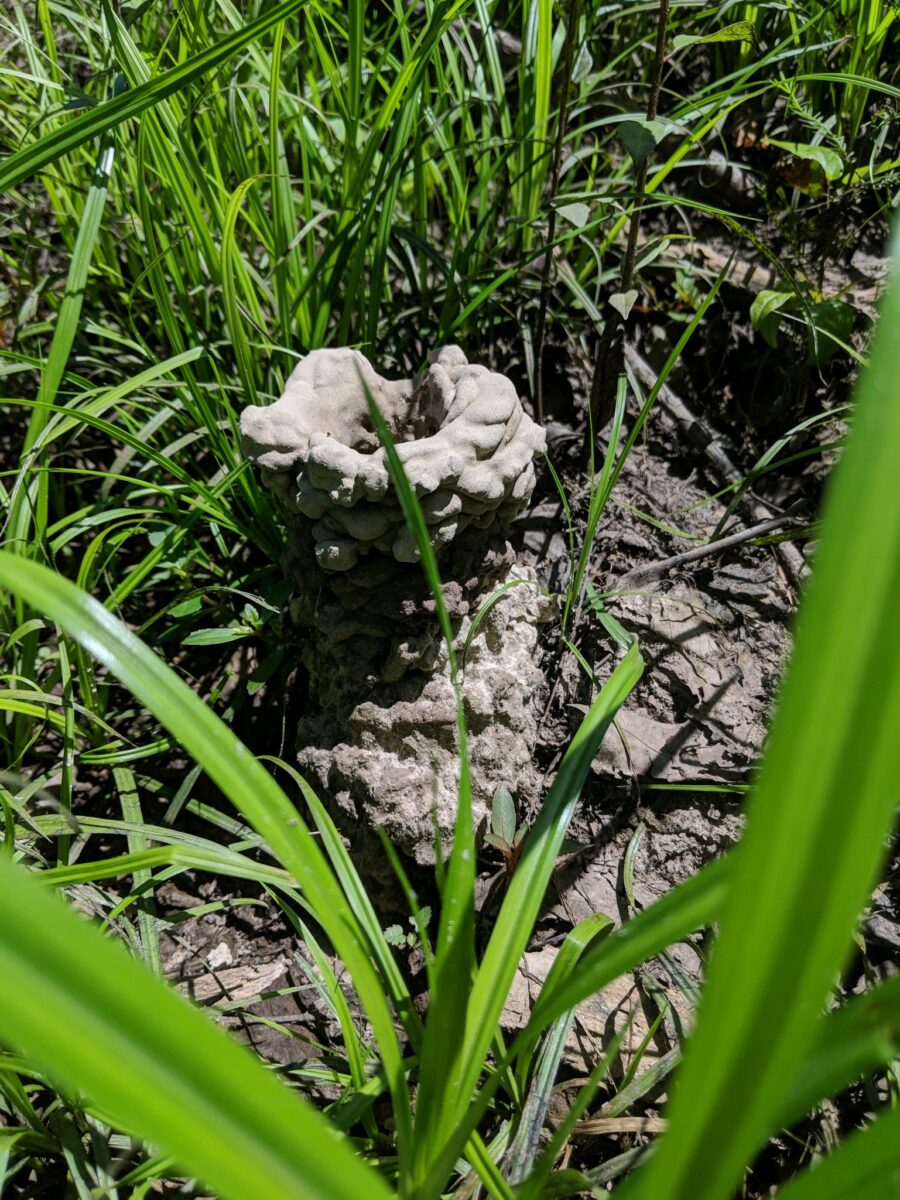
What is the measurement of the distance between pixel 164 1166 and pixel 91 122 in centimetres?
114

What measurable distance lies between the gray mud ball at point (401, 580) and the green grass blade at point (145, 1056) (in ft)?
1.91

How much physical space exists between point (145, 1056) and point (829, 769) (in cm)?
38

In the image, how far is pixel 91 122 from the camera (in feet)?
3.23

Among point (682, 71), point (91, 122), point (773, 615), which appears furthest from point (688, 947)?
point (682, 71)

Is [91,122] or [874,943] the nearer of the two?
[91,122]

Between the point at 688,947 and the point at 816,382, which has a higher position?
Result: the point at 816,382

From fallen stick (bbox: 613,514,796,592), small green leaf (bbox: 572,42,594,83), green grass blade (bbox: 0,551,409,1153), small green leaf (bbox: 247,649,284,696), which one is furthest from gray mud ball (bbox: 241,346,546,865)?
small green leaf (bbox: 572,42,594,83)

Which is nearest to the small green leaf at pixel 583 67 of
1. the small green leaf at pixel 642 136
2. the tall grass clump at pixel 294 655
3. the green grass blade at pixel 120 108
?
the tall grass clump at pixel 294 655

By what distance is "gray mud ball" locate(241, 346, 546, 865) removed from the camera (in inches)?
39.7

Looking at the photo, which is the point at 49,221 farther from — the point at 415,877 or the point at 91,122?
the point at 415,877

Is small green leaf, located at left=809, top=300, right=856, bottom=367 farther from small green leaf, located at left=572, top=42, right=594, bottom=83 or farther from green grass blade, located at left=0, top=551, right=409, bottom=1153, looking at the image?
green grass blade, located at left=0, top=551, right=409, bottom=1153

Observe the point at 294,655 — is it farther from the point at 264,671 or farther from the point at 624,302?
the point at 624,302

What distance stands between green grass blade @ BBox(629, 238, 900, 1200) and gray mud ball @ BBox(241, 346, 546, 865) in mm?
599

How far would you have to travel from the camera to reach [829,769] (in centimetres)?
40
